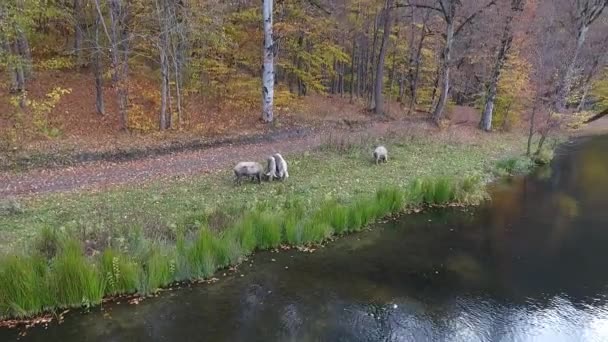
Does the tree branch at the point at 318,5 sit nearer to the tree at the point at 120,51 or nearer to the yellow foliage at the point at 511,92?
the tree at the point at 120,51

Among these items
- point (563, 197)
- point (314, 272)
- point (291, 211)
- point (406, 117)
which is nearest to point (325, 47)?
point (406, 117)

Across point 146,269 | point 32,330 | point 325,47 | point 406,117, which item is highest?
point 325,47

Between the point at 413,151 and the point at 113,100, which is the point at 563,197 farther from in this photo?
the point at 113,100

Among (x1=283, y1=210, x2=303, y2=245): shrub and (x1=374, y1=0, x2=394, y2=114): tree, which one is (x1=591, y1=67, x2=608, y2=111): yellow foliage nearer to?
(x1=374, y1=0, x2=394, y2=114): tree

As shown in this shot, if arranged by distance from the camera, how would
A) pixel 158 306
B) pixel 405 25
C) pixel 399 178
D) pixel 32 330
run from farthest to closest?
pixel 405 25 → pixel 399 178 → pixel 158 306 → pixel 32 330

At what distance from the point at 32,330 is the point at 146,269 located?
A: 6.41 ft

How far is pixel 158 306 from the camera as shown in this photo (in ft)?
26.5

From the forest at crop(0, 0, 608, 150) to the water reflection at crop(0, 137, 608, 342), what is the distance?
31.8ft

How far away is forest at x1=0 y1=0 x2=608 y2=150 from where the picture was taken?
17438mm

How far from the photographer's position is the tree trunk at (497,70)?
2619 centimetres

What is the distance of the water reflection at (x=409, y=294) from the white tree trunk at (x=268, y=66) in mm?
9715

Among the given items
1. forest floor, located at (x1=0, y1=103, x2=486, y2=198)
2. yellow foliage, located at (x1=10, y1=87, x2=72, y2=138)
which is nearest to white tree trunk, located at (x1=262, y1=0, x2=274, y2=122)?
forest floor, located at (x1=0, y1=103, x2=486, y2=198)

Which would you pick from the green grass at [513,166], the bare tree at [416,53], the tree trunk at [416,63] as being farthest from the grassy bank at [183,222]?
the bare tree at [416,53]

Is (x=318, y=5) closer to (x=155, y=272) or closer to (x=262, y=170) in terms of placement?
(x=262, y=170)
